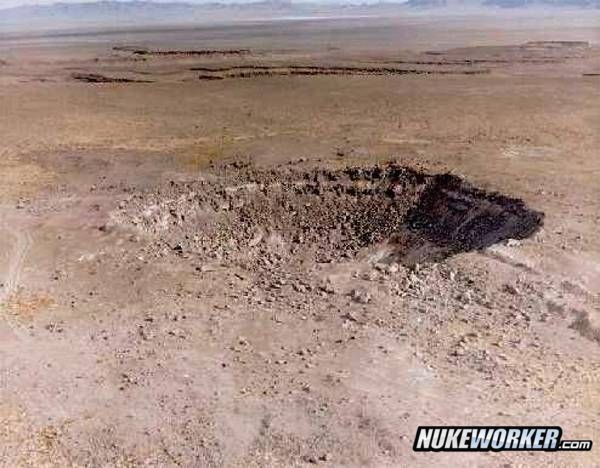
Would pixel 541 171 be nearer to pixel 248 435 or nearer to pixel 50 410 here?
pixel 248 435

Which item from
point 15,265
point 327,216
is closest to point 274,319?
point 15,265

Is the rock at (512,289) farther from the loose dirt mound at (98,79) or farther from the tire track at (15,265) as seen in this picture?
the loose dirt mound at (98,79)

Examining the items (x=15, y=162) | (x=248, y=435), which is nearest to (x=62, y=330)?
(x=248, y=435)

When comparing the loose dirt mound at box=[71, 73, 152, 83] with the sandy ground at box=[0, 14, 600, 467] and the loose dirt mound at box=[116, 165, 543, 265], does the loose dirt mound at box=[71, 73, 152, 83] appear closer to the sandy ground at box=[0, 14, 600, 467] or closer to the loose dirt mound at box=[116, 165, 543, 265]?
the sandy ground at box=[0, 14, 600, 467]

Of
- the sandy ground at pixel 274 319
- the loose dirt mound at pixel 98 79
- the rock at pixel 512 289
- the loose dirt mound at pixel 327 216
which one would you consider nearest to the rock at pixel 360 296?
the sandy ground at pixel 274 319

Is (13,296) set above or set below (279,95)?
below

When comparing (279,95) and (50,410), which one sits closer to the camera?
(50,410)

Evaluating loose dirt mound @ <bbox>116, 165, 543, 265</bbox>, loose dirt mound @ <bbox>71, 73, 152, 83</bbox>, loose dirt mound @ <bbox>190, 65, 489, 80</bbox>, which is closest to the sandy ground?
loose dirt mound @ <bbox>116, 165, 543, 265</bbox>

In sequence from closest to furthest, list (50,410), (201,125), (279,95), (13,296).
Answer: (50,410)
(13,296)
(201,125)
(279,95)
